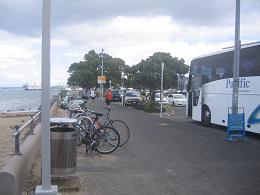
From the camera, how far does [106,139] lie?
11.5 m

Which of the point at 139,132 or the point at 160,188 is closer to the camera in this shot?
the point at 160,188

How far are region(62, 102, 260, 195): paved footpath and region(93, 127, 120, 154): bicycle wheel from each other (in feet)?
0.87

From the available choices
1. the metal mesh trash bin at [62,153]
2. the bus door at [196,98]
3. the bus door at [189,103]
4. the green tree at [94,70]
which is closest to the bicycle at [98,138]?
the metal mesh trash bin at [62,153]

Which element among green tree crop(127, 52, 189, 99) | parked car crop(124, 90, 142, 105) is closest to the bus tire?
green tree crop(127, 52, 189, 99)

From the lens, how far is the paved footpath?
25.7 feet

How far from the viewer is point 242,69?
56.0 ft

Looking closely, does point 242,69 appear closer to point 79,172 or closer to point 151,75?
point 79,172

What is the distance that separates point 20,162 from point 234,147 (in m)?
7.96

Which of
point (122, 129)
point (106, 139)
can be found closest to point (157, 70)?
point (122, 129)

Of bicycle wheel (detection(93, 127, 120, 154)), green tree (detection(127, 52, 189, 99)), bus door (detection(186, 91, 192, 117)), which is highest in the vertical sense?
green tree (detection(127, 52, 189, 99))

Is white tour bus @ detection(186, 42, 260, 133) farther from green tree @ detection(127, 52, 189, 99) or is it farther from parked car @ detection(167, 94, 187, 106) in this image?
parked car @ detection(167, 94, 187, 106)

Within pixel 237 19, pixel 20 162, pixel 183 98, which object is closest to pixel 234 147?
pixel 237 19

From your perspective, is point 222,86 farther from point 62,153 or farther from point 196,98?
point 62,153

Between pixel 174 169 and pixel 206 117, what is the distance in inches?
453
